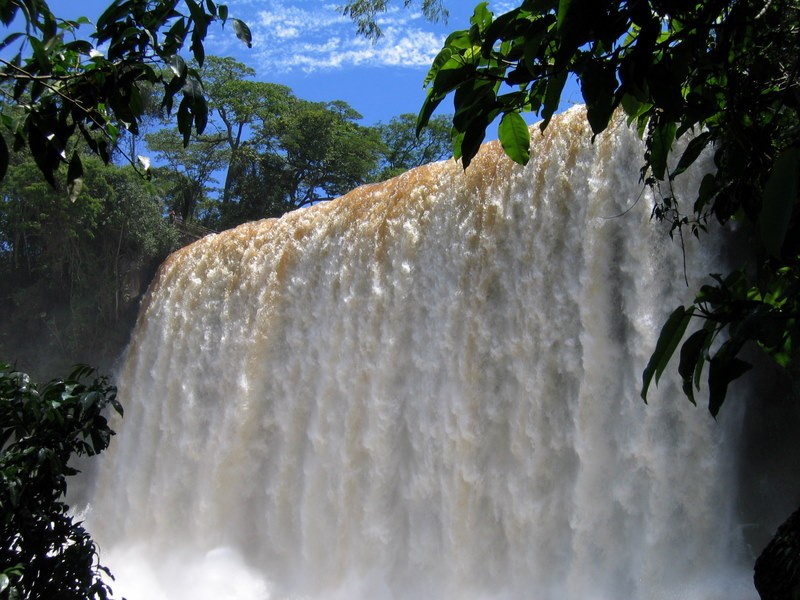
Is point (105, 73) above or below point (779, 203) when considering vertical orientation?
above

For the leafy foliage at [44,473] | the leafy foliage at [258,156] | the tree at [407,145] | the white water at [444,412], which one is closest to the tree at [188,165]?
the leafy foliage at [258,156]

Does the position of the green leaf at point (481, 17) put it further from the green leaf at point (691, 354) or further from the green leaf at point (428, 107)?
the green leaf at point (691, 354)

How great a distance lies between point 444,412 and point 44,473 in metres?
5.90

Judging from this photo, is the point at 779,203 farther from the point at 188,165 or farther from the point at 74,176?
the point at 188,165

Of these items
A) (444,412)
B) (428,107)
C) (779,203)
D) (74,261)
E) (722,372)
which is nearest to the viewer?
(779,203)

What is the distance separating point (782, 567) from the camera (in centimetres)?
107

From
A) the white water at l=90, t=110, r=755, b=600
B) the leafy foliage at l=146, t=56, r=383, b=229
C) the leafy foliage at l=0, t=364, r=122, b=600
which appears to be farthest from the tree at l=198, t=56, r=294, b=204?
the leafy foliage at l=0, t=364, r=122, b=600

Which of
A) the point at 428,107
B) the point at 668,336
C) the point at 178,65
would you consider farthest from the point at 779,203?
the point at 178,65

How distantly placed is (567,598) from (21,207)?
13.8 meters

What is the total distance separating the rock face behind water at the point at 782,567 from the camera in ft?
3.46

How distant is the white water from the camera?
7.08 metres

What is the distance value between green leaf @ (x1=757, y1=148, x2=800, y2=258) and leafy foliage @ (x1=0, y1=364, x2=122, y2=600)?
8.56 feet

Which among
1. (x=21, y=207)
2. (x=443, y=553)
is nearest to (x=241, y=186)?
(x=21, y=207)

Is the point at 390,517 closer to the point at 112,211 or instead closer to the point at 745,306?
the point at 745,306
